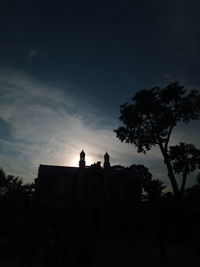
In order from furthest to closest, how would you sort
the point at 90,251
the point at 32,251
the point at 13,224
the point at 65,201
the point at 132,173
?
1. the point at 132,173
2. the point at 65,201
3. the point at 13,224
4. the point at 32,251
5. the point at 90,251

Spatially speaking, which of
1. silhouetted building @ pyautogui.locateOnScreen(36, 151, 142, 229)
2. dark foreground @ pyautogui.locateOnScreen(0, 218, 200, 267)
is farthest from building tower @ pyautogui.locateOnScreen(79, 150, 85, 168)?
dark foreground @ pyautogui.locateOnScreen(0, 218, 200, 267)

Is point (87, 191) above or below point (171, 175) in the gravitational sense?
below

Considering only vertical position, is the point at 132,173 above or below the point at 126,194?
above

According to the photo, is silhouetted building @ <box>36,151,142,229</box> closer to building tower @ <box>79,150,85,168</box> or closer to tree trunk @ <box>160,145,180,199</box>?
building tower @ <box>79,150,85,168</box>

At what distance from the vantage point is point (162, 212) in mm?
22562

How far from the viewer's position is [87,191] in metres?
30.4

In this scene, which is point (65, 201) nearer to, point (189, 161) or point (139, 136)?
point (139, 136)

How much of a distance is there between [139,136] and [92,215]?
12104mm

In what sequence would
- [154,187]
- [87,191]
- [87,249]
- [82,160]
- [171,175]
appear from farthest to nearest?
[154,187] → [82,160] → [87,191] → [171,175] → [87,249]

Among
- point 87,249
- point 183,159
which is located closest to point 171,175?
point 183,159

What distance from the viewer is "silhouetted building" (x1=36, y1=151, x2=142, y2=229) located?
94.0 feet

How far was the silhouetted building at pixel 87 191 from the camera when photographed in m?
28.7

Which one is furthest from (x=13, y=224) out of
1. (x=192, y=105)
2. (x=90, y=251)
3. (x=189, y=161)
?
(x=192, y=105)

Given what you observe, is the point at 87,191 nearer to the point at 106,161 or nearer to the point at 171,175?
the point at 106,161
